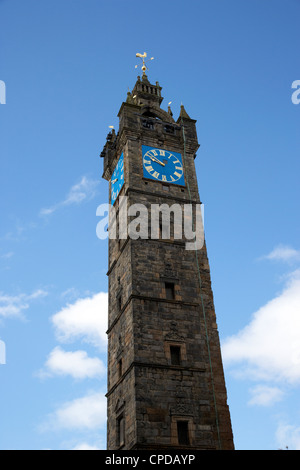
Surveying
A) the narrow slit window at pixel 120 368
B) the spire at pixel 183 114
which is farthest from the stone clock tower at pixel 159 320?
the spire at pixel 183 114

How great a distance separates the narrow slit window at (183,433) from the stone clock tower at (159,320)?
46 mm

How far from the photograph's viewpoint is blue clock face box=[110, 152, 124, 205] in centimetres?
3616

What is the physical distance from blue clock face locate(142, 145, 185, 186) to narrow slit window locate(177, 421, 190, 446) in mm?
16092

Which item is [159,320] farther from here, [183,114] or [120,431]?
[183,114]

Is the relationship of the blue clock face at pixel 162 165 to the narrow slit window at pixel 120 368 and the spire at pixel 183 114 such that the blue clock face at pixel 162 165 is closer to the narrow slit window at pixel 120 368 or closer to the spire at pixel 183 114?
the spire at pixel 183 114

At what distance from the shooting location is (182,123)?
39.8 meters

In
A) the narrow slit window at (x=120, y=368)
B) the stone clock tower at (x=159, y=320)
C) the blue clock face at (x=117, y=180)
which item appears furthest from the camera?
the blue clock face at (x=117, y=180)

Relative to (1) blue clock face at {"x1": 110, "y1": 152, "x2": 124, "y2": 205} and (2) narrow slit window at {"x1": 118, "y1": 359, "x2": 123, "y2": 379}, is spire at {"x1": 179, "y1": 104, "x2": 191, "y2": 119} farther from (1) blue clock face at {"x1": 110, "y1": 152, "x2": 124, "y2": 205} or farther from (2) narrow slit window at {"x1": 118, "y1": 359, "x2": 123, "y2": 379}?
(2) narrow slit window at {"x1": 118, "y1": 359, "x2": 123, "y2": 379}

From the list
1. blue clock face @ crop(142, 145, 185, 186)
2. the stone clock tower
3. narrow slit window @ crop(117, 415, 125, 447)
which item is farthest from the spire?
narrow slit window @ crop(117, 415, 125, 447)

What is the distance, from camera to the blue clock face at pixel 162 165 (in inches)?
1389

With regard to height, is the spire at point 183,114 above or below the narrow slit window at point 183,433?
above

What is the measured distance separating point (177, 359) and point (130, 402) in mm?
3540
